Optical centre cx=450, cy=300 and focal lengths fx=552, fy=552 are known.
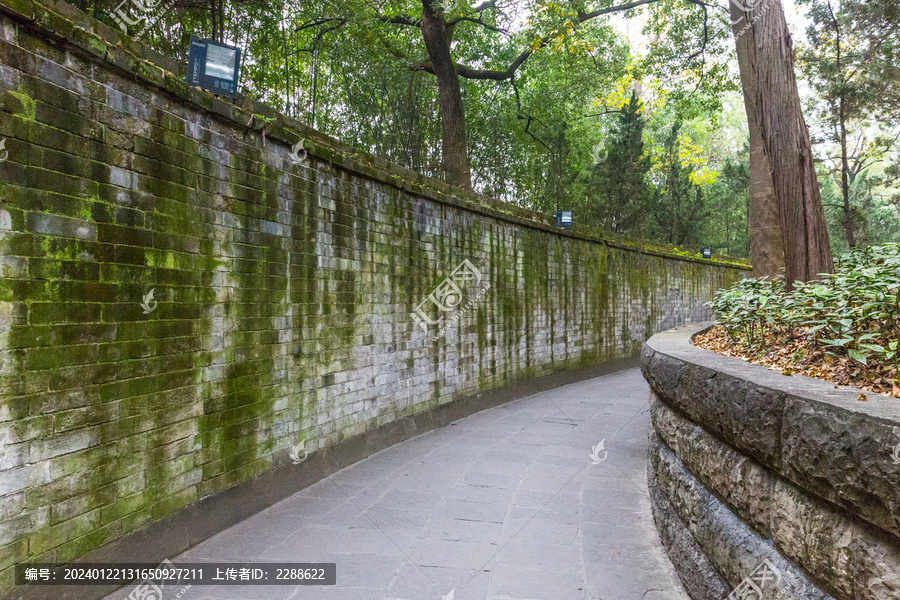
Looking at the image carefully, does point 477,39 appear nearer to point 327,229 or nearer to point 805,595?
point 327,229

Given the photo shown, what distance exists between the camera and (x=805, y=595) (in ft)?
6.57

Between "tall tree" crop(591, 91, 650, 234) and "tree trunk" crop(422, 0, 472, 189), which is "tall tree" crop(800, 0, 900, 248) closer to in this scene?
"tall tree" crop(591, 91, 650, 234)

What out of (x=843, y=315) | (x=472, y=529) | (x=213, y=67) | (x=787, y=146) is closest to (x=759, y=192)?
(x=787, y=146)

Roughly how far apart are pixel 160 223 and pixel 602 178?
17.0 m

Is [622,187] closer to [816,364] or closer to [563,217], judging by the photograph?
[563,217]

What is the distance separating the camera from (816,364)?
2.90 meters

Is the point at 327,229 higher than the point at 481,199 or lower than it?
lower

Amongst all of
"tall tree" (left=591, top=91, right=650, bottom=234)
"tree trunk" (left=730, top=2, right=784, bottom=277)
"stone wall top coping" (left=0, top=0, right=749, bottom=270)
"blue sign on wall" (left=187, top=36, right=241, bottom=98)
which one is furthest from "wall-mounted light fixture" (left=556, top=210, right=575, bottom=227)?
"blue sign on wall" (left=187, top=36, right=241, bottom=98)

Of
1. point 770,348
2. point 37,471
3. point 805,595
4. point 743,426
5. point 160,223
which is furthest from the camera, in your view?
point 770,348

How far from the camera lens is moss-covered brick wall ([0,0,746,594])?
2.66 meters

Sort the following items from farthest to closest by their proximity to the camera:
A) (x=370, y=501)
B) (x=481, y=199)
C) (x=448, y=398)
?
1. (x=481, y=199)
2. (x=448, y=398)
3. (x=370, y=501)

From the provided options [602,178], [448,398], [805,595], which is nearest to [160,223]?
[805,595]

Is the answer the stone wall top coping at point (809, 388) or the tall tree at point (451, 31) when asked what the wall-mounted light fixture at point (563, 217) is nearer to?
the tall tree at point (451, 31)

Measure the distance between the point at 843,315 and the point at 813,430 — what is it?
1464 mm
